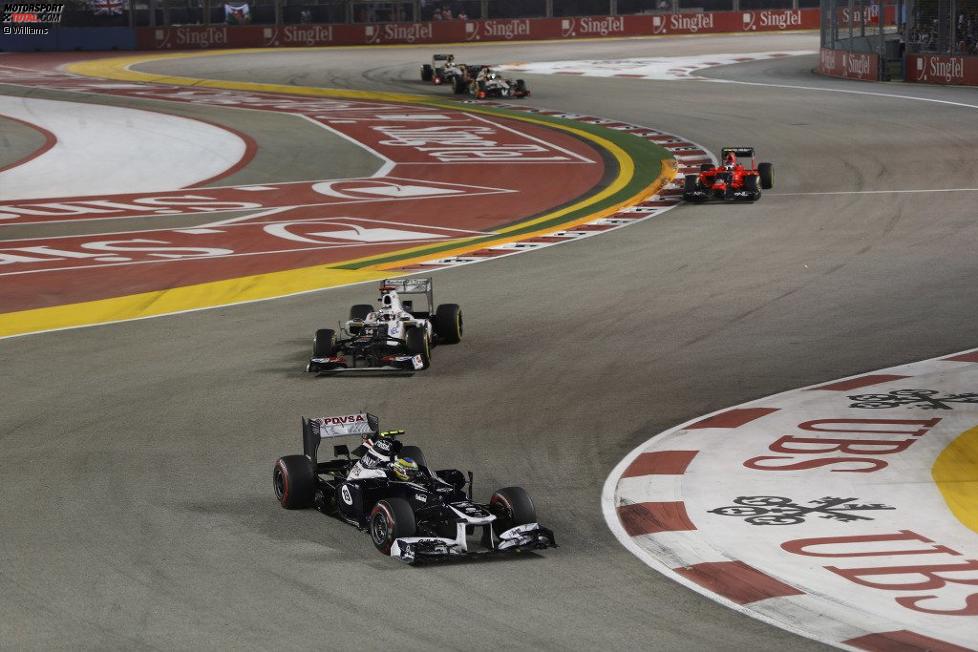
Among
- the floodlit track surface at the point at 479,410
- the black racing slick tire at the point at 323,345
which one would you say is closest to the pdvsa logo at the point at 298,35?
the floodlit track surface at the point at 479,410

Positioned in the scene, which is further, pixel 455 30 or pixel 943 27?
pixel 455 30

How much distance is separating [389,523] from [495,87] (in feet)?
115

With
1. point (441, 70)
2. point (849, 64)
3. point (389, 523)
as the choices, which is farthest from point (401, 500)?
point (849, 64)

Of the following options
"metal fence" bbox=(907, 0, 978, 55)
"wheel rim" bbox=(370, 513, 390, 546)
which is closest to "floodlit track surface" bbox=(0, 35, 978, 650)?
"wheel rim" bbox=(370, 513, 390, 546)

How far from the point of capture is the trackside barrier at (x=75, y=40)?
217ft

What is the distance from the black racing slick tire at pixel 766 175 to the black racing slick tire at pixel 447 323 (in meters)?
12.6

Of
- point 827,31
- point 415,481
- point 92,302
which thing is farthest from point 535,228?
point 827,31

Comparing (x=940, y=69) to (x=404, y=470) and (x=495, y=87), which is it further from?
(x=404, y=470)

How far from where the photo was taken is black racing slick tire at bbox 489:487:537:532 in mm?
9430

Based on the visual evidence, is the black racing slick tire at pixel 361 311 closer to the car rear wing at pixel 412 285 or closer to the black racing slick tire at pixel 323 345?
the car rear wing at pixel 412 285

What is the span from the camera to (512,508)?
9492 mm

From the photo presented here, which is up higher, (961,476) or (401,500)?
(401,500)

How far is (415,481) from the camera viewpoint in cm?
994

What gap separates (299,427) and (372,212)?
13419 millimetres
